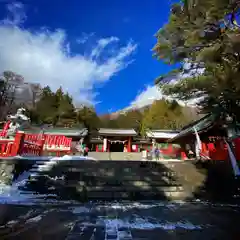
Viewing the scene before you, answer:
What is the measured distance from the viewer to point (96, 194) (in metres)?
9.16

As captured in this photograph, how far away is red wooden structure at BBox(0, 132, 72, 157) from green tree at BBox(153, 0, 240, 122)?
8.25 m

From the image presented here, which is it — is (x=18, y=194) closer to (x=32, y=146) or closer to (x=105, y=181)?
(x=105, y=181)

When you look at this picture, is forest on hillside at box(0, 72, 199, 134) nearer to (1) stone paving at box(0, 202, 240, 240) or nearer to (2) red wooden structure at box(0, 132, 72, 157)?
(2) red wooden structure at box(0, 132, 72, 157)

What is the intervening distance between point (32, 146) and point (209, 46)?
1136cm

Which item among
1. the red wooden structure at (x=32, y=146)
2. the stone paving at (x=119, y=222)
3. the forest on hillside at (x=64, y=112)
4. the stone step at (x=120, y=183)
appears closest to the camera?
the stone paving at (x=119, y=222)

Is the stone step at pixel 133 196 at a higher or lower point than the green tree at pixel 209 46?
lower

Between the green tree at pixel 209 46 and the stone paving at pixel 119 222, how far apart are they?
11.4 ft

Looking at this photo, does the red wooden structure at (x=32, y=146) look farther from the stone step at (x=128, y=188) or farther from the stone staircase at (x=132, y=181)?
the stone step at (x=128, y=188)

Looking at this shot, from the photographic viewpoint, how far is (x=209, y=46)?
7.00 meters

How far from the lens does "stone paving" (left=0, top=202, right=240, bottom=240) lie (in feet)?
14.4

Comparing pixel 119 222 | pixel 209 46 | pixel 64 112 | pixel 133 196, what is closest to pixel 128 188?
pixel 133 196

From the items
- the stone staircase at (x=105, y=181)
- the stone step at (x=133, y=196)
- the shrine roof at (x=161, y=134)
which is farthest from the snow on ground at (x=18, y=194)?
the shrine roof at (x=161, y=134)

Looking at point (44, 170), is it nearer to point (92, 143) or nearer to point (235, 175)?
point (235, 175)

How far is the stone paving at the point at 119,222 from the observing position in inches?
173
